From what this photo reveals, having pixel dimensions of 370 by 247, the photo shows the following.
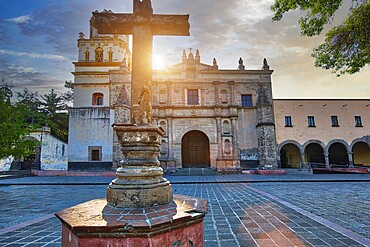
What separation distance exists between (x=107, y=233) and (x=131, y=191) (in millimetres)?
748

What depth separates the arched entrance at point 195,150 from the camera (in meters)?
21.6

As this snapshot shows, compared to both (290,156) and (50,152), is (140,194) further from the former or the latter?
(290,156)

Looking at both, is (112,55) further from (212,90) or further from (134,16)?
(134,16)

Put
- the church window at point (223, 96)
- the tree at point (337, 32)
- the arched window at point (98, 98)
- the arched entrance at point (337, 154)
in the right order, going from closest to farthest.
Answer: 1. the tree at point (337, 32)
2. the arched window at point (98, 98)
3. the church window at point (223, 96)
4. the arched entrance at point (337, 154)

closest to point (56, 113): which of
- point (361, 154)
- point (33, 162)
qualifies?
point (33, 162)

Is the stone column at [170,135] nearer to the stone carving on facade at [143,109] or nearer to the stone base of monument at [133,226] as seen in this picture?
the stone carving on facade at [143,109]

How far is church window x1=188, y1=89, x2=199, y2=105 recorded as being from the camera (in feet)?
73.6

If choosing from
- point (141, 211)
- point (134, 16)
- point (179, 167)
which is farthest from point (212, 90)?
point (141, 211)

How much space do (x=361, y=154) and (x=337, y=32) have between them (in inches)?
1010

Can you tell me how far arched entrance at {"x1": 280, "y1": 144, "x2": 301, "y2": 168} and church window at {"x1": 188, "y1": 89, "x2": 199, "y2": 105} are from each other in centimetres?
1258

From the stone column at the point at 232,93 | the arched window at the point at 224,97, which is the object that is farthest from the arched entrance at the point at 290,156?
the arched window at the point at 224,97

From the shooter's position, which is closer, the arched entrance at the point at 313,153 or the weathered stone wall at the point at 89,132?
the weathered stone wall at the point at 89,132

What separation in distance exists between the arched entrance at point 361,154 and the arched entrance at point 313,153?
4757 mm

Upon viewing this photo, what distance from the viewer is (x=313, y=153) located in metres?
26.5
